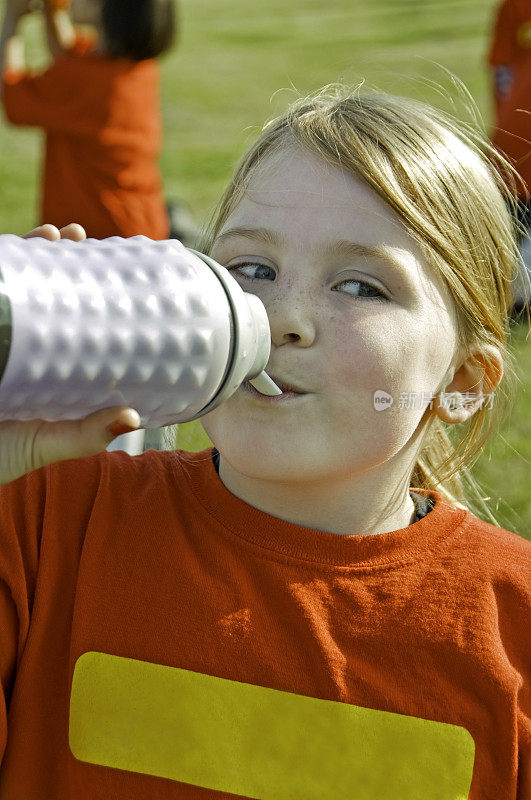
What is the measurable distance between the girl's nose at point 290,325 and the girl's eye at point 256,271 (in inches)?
3.1

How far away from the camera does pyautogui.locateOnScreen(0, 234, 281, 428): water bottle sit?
Answer: 1057 millimetres

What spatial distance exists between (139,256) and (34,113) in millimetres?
3459

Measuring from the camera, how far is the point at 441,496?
173 centimetres

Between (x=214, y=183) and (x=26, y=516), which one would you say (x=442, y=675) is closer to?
(x=26, y=516)

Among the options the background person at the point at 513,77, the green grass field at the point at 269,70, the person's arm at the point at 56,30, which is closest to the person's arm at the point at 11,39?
the person's arm at the point at 56,30

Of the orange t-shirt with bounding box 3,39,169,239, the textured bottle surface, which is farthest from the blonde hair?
the orange t-shirt with bounding box 3,39,169,239

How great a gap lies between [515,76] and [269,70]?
6503 millimetres

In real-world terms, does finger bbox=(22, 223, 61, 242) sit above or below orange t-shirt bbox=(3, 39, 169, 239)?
above

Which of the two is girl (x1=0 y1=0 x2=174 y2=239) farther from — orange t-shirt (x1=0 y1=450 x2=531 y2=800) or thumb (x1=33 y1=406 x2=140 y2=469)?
thumb (x1=33 y1=406 x2=140 y2=469)

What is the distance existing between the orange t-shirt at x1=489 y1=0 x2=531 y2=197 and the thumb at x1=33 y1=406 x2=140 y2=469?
9.40ft

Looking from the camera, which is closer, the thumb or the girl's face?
the thumb

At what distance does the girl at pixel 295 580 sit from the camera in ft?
4.57

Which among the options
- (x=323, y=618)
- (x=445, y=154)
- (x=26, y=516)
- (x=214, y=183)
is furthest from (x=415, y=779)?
(x=214, y=183)

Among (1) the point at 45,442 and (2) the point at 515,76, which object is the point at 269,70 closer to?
(2) the point at 515,76
